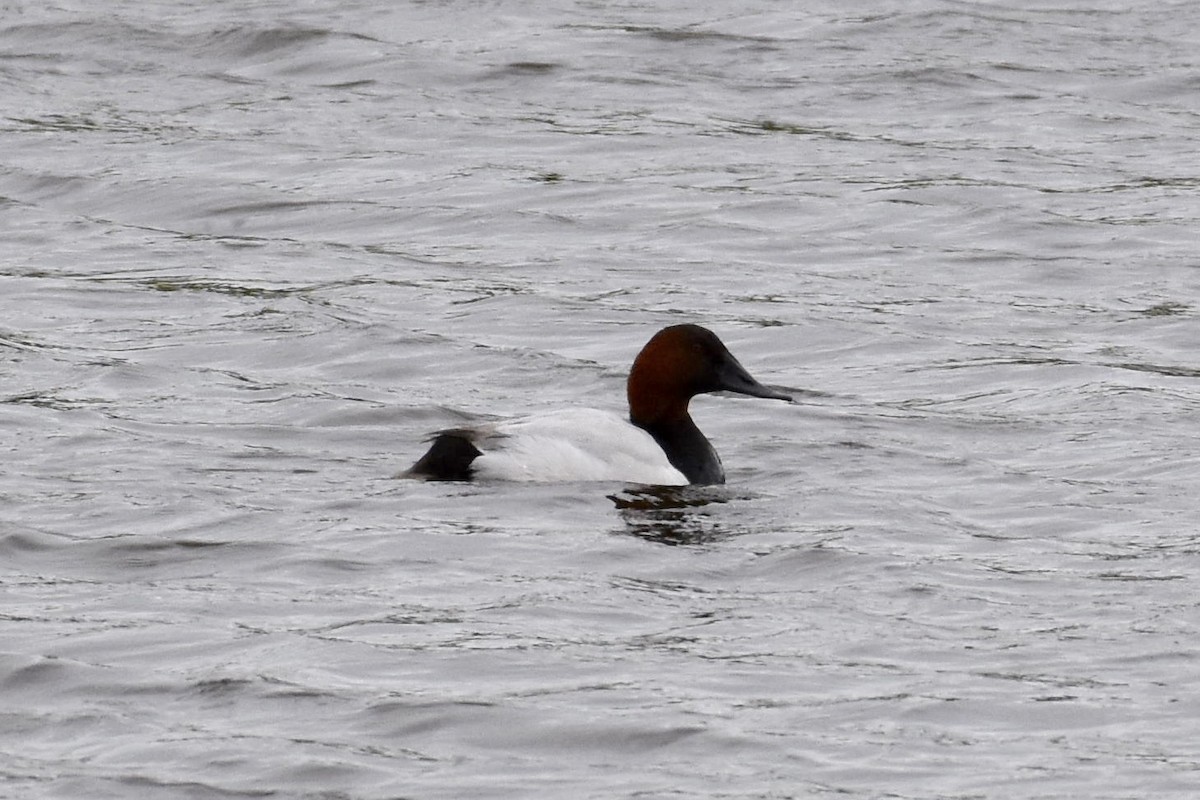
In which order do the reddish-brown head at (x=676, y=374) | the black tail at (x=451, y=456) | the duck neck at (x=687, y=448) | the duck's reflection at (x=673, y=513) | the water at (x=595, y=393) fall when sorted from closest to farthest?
the water at (x=595, y=393)
the duck's reflection at (x=673, y=513)
the black tail at (x=451, y=456)
the duck neck at (x=687, y=448)
the reddish-brown head at (x=676, y=374)

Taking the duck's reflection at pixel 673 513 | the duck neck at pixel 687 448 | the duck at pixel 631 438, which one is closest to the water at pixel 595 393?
the duck's reflection at pixel 673 513

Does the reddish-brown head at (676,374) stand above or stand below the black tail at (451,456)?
above

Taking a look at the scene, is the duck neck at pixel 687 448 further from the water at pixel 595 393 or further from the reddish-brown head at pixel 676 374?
the water at pixel 595 393

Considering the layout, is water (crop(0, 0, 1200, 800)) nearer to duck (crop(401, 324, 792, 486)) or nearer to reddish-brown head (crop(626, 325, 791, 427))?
duck (crop(401, 324, 792, 486))

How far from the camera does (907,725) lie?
6801mm

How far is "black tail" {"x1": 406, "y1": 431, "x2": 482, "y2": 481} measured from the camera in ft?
31.3

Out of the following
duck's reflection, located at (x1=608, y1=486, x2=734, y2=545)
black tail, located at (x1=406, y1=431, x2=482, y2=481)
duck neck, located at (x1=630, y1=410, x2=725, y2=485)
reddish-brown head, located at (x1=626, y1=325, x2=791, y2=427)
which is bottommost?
duck's reflection, located at (x1=608, y1=486, x2=734, y2=545)

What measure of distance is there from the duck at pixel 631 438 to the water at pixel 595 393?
135 mm

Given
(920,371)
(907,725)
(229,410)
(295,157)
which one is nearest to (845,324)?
(920,371)

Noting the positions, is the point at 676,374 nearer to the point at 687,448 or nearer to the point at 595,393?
the point at 687,448

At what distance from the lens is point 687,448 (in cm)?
1002

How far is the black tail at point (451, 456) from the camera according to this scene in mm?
9531

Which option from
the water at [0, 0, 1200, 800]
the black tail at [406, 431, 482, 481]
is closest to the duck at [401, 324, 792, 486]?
the black tail at [406, 431, 482, 481]

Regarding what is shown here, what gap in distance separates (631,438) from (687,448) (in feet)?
0.81
